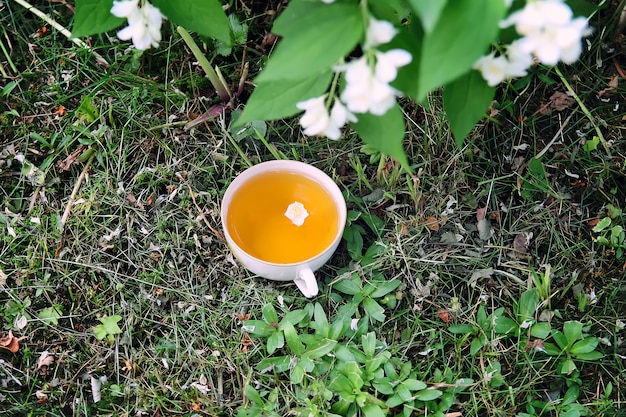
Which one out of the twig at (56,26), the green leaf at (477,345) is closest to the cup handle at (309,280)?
the green leaf at (477,345)

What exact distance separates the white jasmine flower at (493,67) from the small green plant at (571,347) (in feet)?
2.01

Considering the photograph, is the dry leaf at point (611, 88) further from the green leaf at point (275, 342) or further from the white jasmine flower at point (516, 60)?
the green leaf at point (275, 342)

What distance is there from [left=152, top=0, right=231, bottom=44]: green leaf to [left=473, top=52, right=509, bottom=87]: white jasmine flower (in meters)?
0.42

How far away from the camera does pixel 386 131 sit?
0.75 m

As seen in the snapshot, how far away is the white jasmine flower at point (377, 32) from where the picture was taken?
0.64 m

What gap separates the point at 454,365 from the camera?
117cm

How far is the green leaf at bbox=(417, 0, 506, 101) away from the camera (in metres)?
0.58

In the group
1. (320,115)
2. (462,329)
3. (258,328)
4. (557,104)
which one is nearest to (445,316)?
(462,329)

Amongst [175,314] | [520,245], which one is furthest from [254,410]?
[520,245]

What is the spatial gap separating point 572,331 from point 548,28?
72 centimetres

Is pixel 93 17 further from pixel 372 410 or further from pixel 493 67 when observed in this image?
pixel 372 410

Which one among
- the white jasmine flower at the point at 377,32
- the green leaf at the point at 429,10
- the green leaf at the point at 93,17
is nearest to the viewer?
the green leaf at the point at 429,10

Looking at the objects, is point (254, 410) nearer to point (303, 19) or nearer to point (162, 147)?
point (162, 147)

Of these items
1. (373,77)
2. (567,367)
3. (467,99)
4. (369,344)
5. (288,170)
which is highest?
(373,77)
